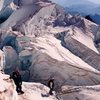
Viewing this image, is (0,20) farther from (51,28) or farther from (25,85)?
(25,85)

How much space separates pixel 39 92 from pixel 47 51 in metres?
7.46

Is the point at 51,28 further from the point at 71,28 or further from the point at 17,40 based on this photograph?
the point at 17,40

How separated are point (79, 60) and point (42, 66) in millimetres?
3623

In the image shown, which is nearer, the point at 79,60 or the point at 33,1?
the point at 79,60

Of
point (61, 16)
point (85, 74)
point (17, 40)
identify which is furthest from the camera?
point (61, 16)

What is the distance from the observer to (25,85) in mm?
23438

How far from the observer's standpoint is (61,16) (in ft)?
127

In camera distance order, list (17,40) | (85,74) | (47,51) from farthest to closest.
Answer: (17,40) → (47,51) → (85,74)

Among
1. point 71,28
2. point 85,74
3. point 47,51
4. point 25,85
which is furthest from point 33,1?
point 25,85

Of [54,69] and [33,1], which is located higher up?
[33,1]

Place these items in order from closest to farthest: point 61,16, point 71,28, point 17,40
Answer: point 17,40, point 71,28, point 61,16

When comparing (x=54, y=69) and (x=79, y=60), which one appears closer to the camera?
(x=54, y=69)

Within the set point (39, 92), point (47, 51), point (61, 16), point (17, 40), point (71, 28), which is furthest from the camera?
point (61, 16)

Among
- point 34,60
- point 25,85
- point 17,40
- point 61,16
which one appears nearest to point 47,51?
point 34,60
